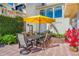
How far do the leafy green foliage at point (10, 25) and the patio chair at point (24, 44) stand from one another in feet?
0.41

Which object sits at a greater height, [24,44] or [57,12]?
[57,12]

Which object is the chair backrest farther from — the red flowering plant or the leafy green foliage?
the red flowering plant

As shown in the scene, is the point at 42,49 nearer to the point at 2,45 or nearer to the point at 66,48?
the point at 66,48

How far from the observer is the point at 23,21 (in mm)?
3381

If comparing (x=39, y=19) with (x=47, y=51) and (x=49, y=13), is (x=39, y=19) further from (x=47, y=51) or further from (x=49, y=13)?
(x=47, y=51)

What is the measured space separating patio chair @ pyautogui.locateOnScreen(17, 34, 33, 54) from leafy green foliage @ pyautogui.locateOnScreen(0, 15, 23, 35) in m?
0.13

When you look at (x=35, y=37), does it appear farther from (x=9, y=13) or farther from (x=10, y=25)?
(x=9, y=13)

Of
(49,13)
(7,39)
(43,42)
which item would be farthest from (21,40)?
(49,13)

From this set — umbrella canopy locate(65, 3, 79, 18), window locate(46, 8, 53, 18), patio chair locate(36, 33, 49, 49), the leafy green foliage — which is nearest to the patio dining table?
patio chair locate(36, 33, 49, 49)

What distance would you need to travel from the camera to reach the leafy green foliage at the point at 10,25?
3367 mm

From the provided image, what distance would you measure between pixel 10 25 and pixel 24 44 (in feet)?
1.32

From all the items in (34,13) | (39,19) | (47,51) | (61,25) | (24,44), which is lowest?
(47,51)

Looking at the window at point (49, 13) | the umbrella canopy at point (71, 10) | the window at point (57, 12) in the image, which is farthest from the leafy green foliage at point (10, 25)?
the umbrella canopy at point (71, 10)

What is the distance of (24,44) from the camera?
3.37m
